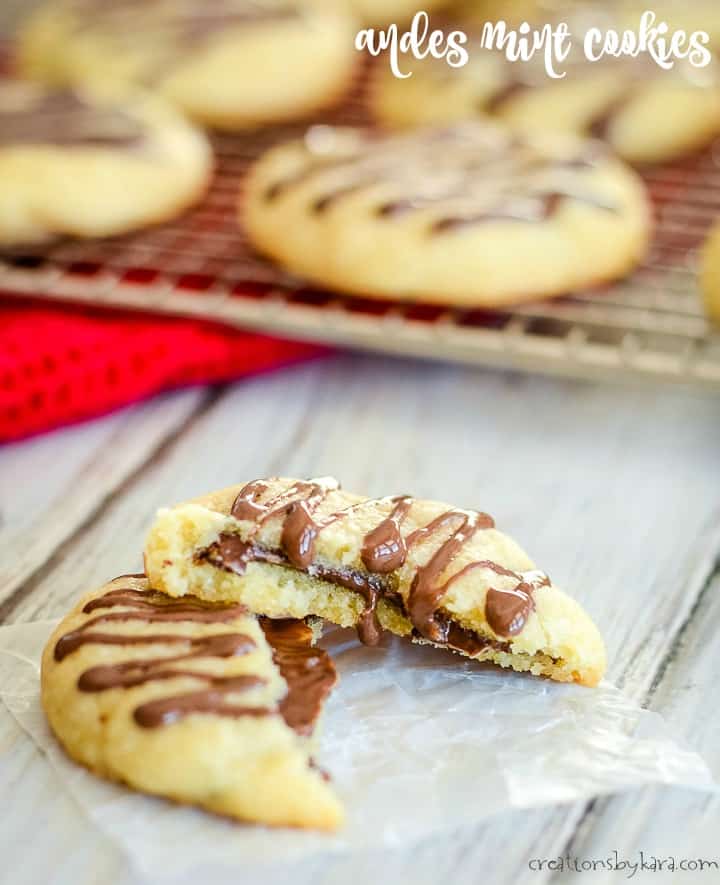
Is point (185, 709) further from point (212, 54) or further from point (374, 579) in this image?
point (212, 54)

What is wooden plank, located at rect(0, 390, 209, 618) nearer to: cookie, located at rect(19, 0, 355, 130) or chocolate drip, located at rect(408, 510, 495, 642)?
chocolate drip, located at rect(408, 510, 495, 642)

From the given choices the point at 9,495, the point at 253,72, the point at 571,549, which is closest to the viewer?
the point at 571,549

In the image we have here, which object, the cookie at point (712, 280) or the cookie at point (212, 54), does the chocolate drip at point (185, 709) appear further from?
the cookie at point (212, 54)

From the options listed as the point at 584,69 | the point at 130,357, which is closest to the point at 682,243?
the point at 584,69

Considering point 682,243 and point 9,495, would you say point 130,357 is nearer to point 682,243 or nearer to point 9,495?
point 9,495

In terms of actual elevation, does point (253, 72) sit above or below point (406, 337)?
above

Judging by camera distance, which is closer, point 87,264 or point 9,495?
→ point 9,495

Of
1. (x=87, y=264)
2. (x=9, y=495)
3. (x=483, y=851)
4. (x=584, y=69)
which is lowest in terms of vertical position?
(x=9, y=495)

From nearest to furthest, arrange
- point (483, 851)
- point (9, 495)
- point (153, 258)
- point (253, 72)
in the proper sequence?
point (483, 851) < point (9, 495) < point (153, 258) < point (253, 72)

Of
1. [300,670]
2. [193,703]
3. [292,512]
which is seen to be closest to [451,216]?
[292,512]
